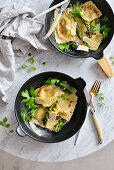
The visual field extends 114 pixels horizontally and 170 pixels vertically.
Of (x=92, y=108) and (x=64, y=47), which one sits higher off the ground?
(x=64, y=47)

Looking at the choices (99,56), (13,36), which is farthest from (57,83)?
(13,36)

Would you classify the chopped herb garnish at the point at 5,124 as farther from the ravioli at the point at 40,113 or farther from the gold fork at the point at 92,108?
the gold fork at the point at 92,108

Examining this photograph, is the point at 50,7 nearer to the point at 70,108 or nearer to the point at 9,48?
the point at 9,48

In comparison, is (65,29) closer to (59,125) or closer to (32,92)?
(32,92)

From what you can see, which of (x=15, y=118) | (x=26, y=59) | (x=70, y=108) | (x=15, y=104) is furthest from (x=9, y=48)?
(x=70, y=108)

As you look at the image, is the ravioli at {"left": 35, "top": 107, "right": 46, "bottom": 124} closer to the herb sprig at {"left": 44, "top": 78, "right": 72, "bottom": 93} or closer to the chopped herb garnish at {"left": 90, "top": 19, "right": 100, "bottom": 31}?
the herb sprig at {"left": 44, "top": 78, "right": 72, "bottom": 93}

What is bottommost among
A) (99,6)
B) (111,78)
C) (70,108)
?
(70,108)

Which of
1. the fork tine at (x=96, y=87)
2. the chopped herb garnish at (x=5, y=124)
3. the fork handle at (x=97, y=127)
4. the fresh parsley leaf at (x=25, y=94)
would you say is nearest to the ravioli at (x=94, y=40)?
the fork tine at (x=96, y=87)
